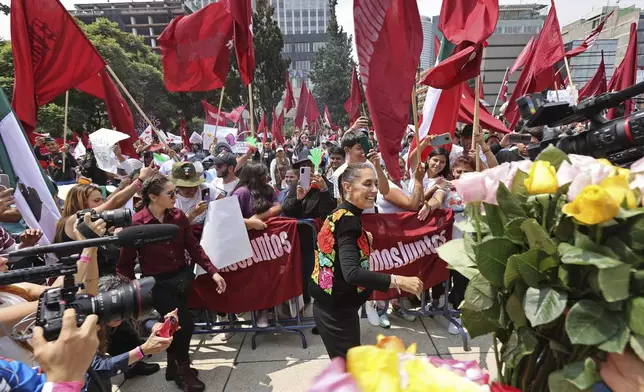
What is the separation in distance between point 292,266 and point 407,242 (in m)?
1.23

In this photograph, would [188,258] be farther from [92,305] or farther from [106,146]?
[106,146]

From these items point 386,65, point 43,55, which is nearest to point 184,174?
point 43,55

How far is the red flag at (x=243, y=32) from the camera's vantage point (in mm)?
5266

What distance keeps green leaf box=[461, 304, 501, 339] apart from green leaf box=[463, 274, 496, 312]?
1.8 inches

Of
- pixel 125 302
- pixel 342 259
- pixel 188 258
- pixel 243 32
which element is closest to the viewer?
pixel 125 302

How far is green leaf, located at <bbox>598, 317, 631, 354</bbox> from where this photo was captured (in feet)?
2.83

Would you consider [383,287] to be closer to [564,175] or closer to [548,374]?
[548,374]

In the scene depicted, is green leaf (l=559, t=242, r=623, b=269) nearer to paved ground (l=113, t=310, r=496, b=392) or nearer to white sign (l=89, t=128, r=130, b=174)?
paved ground (l=113, t=310, r=496, b=392)

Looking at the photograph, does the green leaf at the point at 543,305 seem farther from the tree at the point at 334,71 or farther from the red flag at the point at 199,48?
the tree at the point at 334,71

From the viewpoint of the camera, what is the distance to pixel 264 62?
38281 millimetres

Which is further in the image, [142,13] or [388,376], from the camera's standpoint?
[142,13]

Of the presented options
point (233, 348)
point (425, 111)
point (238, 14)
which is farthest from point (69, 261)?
point (238, 14)

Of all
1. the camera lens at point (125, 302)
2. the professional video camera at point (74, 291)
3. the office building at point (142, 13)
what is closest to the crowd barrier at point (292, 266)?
the camera lens at point (125, 302)

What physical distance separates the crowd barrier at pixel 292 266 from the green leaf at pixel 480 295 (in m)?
2.58
